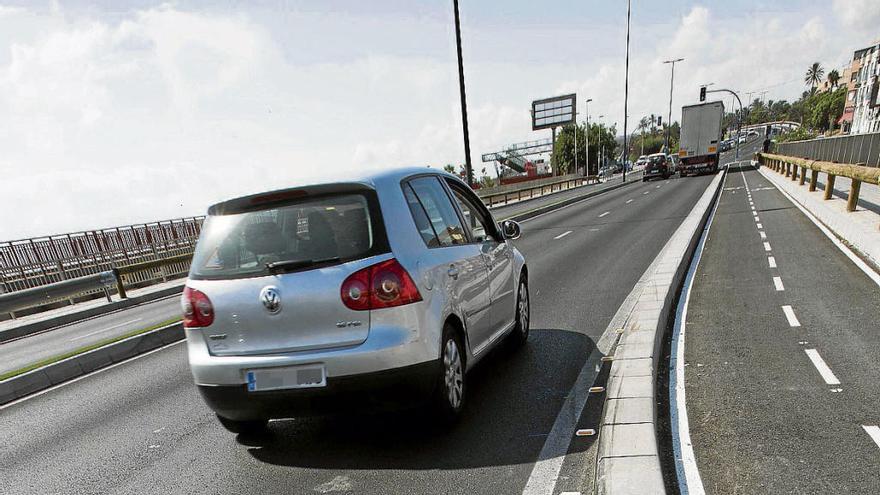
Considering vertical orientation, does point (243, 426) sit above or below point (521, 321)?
above

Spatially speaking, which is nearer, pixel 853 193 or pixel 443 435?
pixel 443 435

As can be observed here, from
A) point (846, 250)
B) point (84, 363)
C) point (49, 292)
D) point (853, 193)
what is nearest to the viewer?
point (84, 363)

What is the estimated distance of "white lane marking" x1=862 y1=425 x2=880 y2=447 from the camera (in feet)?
10.2

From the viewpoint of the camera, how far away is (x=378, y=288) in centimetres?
311

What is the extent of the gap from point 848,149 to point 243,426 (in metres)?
24.0

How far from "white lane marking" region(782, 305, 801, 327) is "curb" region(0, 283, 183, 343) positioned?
1439cm

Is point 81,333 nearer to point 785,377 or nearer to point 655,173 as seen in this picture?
point 785,377

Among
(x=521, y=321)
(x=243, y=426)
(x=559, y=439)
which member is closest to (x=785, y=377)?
(x=559, y=439)

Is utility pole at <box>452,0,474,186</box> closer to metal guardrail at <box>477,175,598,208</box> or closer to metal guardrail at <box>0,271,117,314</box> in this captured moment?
metal guardrail at <box>477,175,598,208</box>

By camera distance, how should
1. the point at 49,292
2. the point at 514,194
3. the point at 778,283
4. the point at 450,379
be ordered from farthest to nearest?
the point at 514,194 < the point at 49,292 < the point at 778,283 < the point at 450,379

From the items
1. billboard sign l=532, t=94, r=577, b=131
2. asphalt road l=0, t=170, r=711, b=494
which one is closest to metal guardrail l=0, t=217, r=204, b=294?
asphalt road l=0, t=170, r=711, b=494

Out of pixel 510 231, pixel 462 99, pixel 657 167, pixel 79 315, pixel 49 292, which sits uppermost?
pixel 462 99

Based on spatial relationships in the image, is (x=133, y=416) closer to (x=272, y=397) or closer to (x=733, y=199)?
(x=272, y=397)

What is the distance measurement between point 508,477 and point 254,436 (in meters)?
1.94
